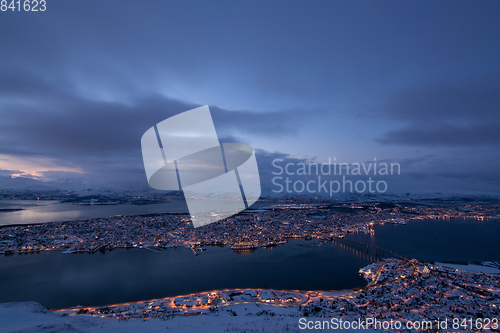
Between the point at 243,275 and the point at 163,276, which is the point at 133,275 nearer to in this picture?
the point at 163,276

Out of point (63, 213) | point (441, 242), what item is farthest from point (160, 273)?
point (63, 213)

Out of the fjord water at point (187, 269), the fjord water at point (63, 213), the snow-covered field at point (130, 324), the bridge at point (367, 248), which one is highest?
the snow-covered field at point (130, 324)

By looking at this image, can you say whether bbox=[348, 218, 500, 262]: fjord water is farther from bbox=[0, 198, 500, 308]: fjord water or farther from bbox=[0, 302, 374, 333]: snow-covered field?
bbox=[0, 302, 374, 333]: snow-covered field

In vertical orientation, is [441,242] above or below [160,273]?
below

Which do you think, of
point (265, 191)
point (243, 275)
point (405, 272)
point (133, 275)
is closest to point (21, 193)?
point (265, 191)

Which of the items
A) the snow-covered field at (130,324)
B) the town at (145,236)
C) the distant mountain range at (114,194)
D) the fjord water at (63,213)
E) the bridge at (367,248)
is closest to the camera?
the snow-covered field at (130,324)

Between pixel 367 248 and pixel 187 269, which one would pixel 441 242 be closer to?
pixel 367 248

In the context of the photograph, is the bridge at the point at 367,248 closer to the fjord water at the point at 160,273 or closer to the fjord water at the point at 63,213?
the fjord water at the point at 160,273

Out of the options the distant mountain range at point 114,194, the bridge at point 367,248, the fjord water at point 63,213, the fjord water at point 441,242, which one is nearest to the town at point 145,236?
the bridge at point 367,248

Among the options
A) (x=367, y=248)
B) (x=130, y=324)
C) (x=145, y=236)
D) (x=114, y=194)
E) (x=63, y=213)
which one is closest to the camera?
(x=130, y=324)

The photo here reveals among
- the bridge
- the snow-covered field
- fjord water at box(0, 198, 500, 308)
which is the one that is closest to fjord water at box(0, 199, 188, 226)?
fjord water at box(0, 198, 500, 308)

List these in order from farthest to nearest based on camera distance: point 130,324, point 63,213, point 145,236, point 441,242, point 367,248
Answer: point 63,213
point 145,236
point 441,242
point 367,248
point 130,324

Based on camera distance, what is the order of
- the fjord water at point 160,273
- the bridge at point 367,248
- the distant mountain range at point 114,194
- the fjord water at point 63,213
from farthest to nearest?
the distant mountain range at point 114,194
the fjord water at point 63,213
the bridge at point 367,248
the fjord water at point 160,273
